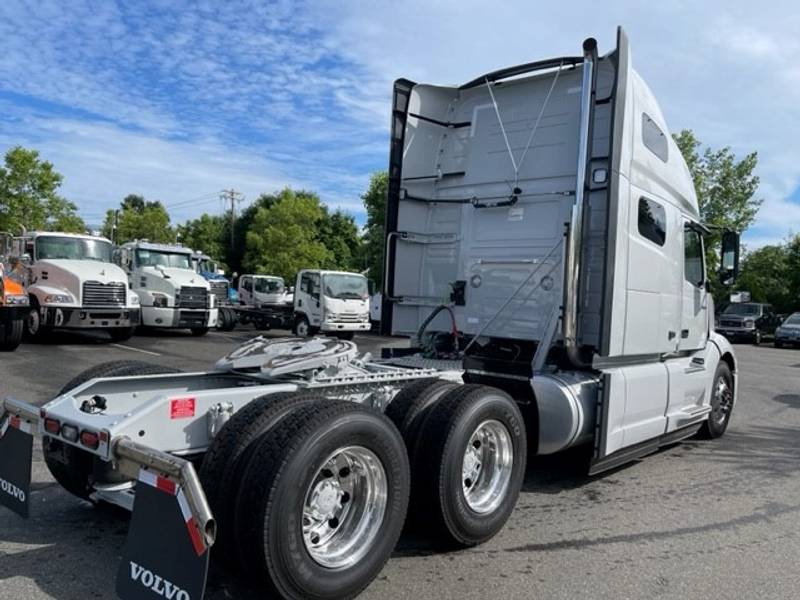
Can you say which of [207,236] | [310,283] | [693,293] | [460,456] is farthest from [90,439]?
[207,236]

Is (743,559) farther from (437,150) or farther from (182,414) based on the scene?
(437,150)

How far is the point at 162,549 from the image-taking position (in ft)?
8.98

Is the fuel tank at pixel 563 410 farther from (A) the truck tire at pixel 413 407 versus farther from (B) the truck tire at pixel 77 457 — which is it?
(B) the truck tire at pixel 77 457

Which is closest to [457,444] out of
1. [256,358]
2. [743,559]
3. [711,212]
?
[256,358]

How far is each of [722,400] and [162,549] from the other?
22.3 feet

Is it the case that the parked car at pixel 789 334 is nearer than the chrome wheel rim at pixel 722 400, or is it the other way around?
Answer: the chrome wheel rim at pixel 722 400

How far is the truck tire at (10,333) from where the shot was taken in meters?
12.2

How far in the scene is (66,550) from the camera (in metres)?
3.84

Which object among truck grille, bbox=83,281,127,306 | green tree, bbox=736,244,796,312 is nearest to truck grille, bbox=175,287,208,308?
truck grille, bbox=83,281,127,306

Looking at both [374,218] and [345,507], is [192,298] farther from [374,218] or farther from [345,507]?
[374,218]

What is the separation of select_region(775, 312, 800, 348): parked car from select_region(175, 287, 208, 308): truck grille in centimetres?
2271

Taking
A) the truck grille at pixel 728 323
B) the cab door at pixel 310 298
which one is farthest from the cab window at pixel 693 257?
the truck grille at pixel 728 323

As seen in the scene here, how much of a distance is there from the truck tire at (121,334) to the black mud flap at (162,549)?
13.8 m

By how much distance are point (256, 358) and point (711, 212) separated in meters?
34.6
